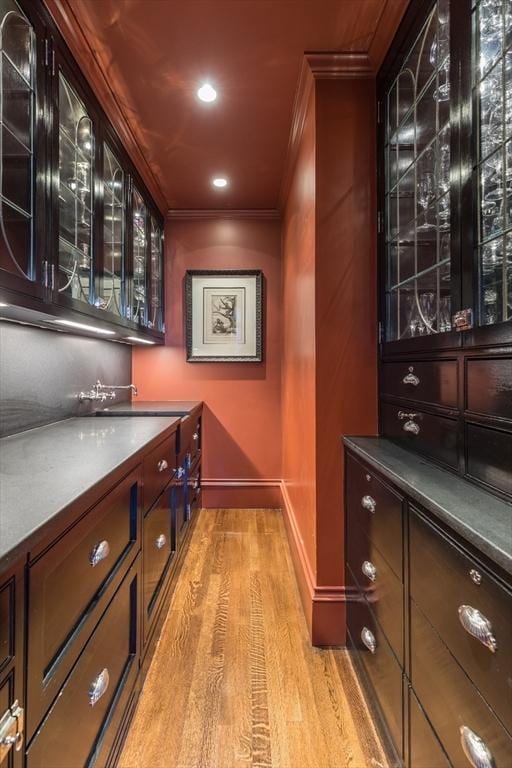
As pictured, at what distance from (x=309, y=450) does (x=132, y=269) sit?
153cm

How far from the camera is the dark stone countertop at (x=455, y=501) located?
71 cm

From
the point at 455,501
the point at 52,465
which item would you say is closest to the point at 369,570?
A: the point at 455,501

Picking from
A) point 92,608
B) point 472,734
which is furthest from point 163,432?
point 472,734

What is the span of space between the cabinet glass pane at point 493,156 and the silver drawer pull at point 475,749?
899 millimetres

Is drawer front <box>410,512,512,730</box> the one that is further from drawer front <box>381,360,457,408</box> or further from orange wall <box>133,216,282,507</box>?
orange wall <box>133,216,282,507</box>

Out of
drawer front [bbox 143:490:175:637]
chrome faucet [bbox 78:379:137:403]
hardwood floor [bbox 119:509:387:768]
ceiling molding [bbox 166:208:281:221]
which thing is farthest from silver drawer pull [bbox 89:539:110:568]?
ceiling molding [bbox 166:208:281:221]

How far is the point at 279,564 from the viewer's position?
2416 mm

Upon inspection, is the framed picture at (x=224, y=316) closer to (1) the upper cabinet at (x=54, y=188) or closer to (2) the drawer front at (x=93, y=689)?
(1) the upper cabinet at (x=54, y=188)

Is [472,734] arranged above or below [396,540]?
below

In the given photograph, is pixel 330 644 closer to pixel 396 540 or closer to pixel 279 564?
pixel 279 564

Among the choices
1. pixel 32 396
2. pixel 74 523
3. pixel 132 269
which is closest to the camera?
pixel 74 523

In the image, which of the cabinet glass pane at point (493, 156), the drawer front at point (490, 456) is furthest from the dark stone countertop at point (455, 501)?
the cabinet glass pane at point (493, 156)

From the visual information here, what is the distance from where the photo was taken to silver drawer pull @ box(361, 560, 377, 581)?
1.32 meters

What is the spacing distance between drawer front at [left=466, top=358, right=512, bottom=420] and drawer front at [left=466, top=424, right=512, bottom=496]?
52 mm
